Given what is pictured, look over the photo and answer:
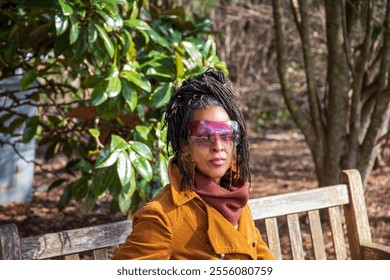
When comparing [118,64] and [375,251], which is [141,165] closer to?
[118,64]

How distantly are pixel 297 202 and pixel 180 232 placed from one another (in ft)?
3.35

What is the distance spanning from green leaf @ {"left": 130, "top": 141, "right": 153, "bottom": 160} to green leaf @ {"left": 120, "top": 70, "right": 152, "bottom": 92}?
22 centimetres

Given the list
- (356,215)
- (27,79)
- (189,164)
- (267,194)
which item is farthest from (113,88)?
(267,194)

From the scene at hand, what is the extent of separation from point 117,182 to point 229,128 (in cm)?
110

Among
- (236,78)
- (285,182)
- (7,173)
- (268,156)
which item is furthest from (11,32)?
(236,78)

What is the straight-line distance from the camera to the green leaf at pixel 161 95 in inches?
117

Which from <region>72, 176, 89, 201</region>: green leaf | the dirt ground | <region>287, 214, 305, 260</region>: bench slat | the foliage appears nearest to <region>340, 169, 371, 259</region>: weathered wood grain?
<region>287, 214, 305, 260</region>: bench slat

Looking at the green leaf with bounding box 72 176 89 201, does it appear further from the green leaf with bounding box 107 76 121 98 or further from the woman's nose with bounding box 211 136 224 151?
the woman's nose with bounding box 211 136 224 151

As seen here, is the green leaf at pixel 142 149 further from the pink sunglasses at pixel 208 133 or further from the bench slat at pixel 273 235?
the pink sunglasses at pixel 208 133

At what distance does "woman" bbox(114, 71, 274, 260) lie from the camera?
1988 mm

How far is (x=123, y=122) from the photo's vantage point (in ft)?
10.7

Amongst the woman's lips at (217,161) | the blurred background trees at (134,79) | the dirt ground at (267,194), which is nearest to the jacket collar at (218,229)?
the woman's lips at (217,161)

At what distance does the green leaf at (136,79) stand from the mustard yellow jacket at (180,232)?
0.87m

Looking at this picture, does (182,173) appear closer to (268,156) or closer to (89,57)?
(89,57)
